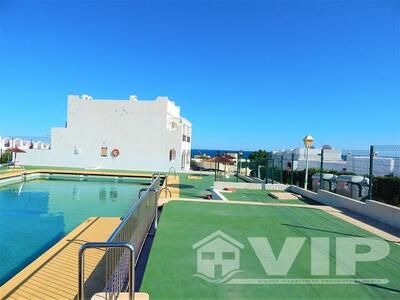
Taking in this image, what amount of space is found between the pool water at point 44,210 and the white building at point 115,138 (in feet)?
24.7

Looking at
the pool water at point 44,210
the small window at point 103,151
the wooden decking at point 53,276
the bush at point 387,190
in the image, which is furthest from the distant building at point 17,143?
the bush at point 387,190

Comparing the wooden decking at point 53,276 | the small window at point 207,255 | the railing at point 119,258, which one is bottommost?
the wooden decking at point 53,276

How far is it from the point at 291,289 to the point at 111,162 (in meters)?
27.8

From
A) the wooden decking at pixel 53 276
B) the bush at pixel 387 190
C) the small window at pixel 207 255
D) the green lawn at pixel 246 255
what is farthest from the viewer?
the bush at pixel 387 190

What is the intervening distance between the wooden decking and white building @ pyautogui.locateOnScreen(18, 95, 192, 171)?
22239 mm

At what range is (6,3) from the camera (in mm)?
11289

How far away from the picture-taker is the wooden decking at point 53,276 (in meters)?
4.77

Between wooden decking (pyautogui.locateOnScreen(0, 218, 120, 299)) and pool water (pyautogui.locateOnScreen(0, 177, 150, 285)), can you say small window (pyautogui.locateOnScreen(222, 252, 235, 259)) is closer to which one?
wooden decking (pyautogui.locateOnScreen(0, 218, 120, 299))

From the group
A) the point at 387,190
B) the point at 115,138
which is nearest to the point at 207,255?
the point at 387,190

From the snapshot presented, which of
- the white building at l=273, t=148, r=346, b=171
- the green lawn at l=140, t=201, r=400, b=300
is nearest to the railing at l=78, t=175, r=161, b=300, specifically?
the green lawn at l=140, t=201, r=400, b=300
